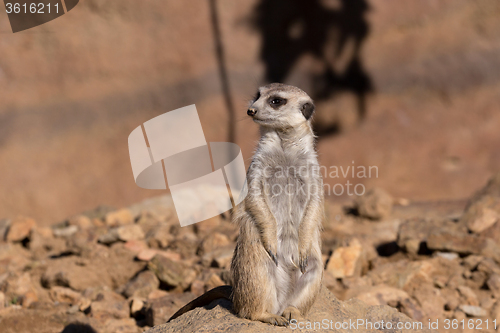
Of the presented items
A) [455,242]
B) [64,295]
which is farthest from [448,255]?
[64,295]

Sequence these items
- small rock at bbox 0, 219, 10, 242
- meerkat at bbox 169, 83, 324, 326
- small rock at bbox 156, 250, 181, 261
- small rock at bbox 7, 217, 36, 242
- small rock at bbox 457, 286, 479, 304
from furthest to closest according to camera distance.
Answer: small rock at bbox 0, 219, 10, 242 → small rock at bbox 7, 217, 36, 242 → small rock at bbox 156, 250, 181, 261 → small rock at bbox 457, 286, 479, 304 → meerkat at bbox 169, 83, 324, 326

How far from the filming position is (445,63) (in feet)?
23.2

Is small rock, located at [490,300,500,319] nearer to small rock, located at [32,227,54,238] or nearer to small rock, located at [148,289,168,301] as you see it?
small rock, located at [148,289,168,301]

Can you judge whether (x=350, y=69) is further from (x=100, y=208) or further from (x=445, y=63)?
(x=100, y=208)

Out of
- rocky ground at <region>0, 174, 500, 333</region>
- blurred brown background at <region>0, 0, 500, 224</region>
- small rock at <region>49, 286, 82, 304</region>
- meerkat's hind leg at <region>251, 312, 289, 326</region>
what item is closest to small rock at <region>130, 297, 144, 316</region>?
rocky ground at <region>0, 174, 500, 333</region>

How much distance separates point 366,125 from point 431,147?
104 centimetres

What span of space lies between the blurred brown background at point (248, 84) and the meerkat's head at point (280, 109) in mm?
4494

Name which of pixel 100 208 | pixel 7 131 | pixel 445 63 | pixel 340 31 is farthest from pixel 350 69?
pixel 7 131

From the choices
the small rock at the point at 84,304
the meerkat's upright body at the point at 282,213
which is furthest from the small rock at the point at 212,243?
the meerkat's upright body at the point at 282,213

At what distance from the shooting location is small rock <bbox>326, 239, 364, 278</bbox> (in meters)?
3.64

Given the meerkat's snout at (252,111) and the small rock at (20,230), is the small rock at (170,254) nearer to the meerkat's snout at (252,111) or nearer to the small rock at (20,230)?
the small rock at (20,230)

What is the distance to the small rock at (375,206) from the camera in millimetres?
5398

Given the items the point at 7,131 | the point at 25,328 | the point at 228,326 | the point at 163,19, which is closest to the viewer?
the point at 228,326

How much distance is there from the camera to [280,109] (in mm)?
2408
